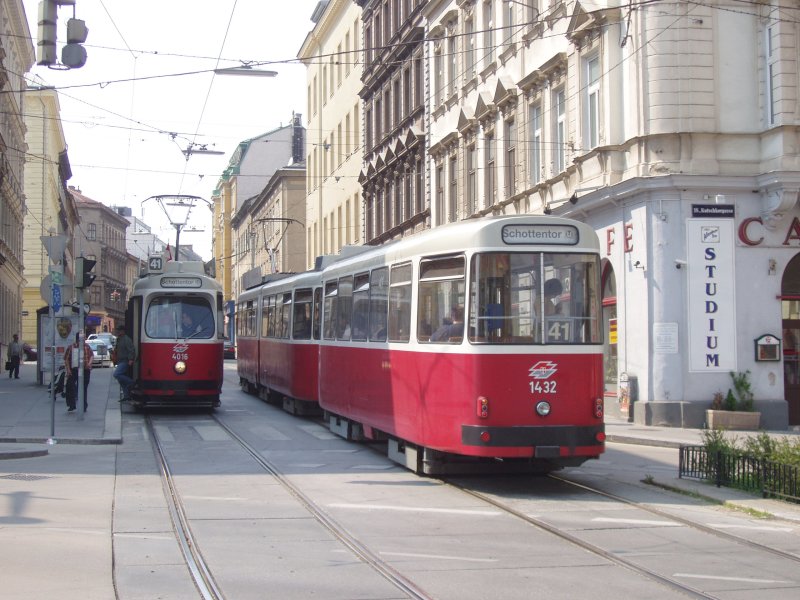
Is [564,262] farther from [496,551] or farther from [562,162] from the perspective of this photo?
[562,162]

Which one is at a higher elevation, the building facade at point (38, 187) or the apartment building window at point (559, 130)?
the building facade at point (38, 187)

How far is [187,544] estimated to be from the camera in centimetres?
915

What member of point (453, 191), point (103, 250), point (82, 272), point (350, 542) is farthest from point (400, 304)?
point (103, 250)

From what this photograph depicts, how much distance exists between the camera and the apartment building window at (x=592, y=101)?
23.7 meters

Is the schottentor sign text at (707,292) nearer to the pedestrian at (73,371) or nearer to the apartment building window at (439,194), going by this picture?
the pedestrian at (73,371)

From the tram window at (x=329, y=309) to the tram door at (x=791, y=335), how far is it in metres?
9.09

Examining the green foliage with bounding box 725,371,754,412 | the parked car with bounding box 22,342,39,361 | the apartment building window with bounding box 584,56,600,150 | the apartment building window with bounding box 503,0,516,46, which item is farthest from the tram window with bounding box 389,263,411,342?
the parked car with bounding box 22,342,39,361

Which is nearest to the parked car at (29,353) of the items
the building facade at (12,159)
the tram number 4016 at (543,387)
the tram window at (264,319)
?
the building facade at (12,159)

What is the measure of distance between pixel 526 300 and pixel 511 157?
18.0 metres

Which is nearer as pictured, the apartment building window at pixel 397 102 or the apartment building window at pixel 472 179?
the apartment building window at pixel 472 179

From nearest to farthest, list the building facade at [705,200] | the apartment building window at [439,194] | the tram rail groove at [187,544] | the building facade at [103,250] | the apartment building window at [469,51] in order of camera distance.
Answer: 1. the tram rail groove at [187,544]
2. the building facade at [705,200]
3. the apartment building window at [469,51]
4. the apartment building window at [439,194]
5. the building facade at [103,250]

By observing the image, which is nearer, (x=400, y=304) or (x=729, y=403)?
(x=400, y=304)

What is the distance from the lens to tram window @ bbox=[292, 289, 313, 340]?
21.3 m

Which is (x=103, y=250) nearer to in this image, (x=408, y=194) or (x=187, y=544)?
(x=408, y=194)
